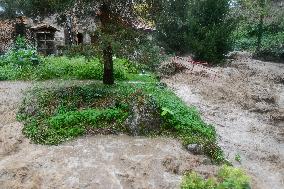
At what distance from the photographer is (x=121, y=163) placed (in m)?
10.4

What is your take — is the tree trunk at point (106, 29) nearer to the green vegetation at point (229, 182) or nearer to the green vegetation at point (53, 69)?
the green vegetation at point (53, 69)

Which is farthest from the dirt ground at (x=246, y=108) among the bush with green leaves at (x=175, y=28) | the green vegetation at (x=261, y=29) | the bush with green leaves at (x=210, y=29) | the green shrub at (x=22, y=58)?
the green shrub at (x=22, y=58)

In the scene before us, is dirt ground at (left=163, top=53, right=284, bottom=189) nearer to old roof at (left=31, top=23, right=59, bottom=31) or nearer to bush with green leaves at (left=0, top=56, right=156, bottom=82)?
bush with green leaves at (left=0, top=56, right=156, bottom=82)

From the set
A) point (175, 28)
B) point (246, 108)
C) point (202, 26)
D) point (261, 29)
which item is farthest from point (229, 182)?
point (261, 29)

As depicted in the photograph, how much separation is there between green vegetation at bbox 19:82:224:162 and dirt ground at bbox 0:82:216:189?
1.27ft

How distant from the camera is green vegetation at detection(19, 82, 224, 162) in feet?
38.5

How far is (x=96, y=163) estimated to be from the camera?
10.2 metres

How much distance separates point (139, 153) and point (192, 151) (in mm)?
1669

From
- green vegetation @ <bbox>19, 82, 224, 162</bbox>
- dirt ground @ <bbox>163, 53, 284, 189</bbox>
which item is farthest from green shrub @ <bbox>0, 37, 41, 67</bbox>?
dirt ground @ <bbox>163, 53, 284, 189</bbox>

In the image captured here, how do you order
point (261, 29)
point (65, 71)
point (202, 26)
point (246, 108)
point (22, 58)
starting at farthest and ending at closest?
point (261, 29)
point (202, 26)
point (22, 58)
point (65, 71)
point (246, 108)

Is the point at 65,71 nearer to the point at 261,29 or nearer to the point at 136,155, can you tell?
the point at 136,155

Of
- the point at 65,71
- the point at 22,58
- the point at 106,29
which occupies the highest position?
the point at 106,29

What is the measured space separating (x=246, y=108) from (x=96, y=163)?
8.60m

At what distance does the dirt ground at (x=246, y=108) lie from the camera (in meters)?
11.6
